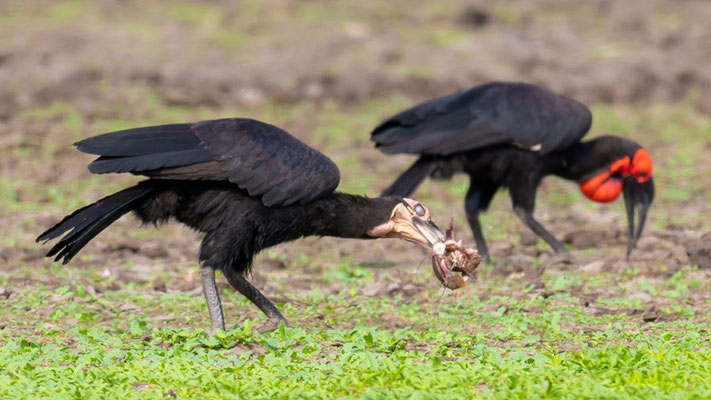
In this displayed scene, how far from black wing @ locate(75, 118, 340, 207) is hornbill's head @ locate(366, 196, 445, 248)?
374 millimetres

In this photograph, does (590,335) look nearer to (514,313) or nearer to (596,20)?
(514,313)

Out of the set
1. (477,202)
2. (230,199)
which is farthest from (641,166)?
(230,199)

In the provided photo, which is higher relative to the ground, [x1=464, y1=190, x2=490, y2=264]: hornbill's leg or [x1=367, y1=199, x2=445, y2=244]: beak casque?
[x1=464, y1=190, x2=490, y2=264]: hornbill's leg

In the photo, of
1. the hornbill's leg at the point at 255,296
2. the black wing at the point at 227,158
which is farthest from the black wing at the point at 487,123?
the hornbill's leg at the point at 255,296

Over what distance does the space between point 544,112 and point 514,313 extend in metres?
2.43

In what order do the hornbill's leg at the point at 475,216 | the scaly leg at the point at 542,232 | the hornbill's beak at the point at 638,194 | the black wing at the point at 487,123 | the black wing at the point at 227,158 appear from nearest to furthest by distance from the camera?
1. the black wing at the point at 227,158
2. the black wing at the point at 487,123
3. the scaly leg at the point at 542,232
4. the hornbill's leg at the point at 475,216
5. the hornbill's beak at the point at 638,194

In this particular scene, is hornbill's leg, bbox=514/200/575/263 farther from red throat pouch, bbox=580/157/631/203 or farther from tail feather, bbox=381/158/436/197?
tail feather, bbox=381/158/436/197

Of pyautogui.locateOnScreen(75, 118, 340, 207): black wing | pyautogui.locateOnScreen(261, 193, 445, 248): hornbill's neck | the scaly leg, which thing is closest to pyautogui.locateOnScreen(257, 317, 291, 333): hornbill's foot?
pyautogui.locateOnScreen(261, 193, 445, 248): hornbill's neck

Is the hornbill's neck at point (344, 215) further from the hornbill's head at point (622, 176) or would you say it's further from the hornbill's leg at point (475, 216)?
the hornbill's head at point (622, 176)

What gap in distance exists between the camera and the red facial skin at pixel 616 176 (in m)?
9.48

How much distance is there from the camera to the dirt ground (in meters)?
8.85

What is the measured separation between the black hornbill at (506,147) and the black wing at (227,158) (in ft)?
7.07

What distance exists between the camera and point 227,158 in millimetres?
6340

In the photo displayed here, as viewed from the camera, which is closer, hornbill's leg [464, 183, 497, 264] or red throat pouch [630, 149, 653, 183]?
hornbill's leg [464, 183, 497, 264]
